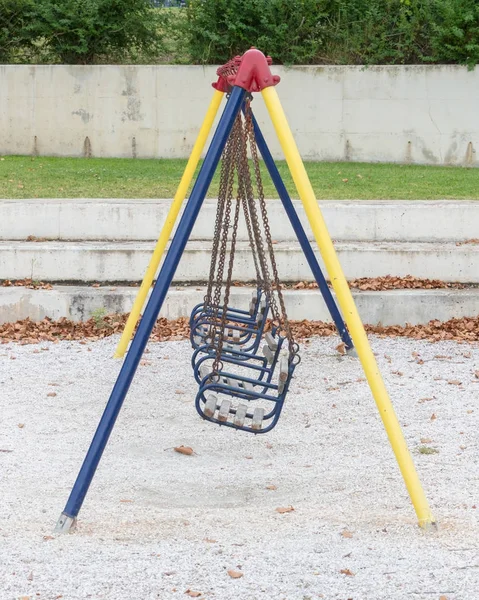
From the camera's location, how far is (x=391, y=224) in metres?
8.84

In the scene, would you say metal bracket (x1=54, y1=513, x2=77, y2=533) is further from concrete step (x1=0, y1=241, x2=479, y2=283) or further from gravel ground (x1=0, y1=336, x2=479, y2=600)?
concrete step (x1=0, y1=241, x2=479, y2=283)

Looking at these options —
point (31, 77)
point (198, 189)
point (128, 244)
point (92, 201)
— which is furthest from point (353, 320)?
point (31, 77)

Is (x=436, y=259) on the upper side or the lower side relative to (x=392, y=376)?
upper

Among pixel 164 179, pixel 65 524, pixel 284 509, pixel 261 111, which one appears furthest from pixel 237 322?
pixel 261 111

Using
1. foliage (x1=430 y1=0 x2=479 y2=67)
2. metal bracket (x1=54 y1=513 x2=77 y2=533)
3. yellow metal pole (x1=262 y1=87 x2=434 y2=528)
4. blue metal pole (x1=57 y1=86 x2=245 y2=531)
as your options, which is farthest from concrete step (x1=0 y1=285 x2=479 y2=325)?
foliage (x1=430 y1=0 x2=479 y2=67)

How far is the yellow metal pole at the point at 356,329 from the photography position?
11.8ft

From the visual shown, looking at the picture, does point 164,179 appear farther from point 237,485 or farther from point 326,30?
point 237,485

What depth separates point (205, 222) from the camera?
8703mm

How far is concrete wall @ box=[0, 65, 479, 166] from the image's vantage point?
14023 millimetres

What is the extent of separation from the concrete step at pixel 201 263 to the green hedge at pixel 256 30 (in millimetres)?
7089

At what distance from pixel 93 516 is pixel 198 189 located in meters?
1.40

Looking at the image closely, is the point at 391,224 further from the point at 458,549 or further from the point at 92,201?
the point at 458,549

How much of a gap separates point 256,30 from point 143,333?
11723 millimetres

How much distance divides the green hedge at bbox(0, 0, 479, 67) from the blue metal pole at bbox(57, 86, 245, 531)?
35.7 ft
